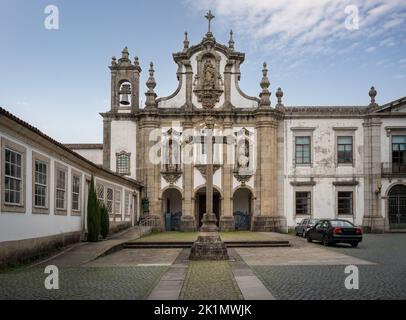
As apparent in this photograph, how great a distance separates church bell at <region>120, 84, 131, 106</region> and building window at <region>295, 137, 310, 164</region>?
40.5 feet

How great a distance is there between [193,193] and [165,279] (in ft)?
73.9

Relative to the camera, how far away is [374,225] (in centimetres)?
3491

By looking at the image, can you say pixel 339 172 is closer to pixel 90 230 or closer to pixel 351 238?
pixel 351 238

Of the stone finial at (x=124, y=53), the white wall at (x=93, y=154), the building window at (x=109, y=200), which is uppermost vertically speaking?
the stone finial at (x=124, y=53)

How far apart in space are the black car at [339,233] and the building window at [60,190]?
12.2 metres

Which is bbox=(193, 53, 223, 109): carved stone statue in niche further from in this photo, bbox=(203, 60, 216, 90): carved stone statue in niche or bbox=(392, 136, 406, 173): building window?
bbox=(392, 136, 406, 173): building window

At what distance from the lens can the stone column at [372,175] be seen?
35.1 metres

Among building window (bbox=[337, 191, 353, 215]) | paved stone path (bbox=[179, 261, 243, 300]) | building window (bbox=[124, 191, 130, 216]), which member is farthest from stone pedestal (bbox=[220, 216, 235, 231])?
paved stone path (bbox=[179, 261, 243, 300])

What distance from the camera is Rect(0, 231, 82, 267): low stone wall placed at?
14.3m

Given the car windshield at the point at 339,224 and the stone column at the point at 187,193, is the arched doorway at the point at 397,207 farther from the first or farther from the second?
the stone column at the point at 187,193

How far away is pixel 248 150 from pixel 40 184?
19724 millimetres

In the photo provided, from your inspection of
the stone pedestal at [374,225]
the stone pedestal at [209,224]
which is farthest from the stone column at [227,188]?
the stone pedestal at [209,224]

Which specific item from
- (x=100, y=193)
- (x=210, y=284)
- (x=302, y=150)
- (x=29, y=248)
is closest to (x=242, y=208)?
(x=302, y=150)

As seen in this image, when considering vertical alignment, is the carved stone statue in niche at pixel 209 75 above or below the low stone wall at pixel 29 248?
above
